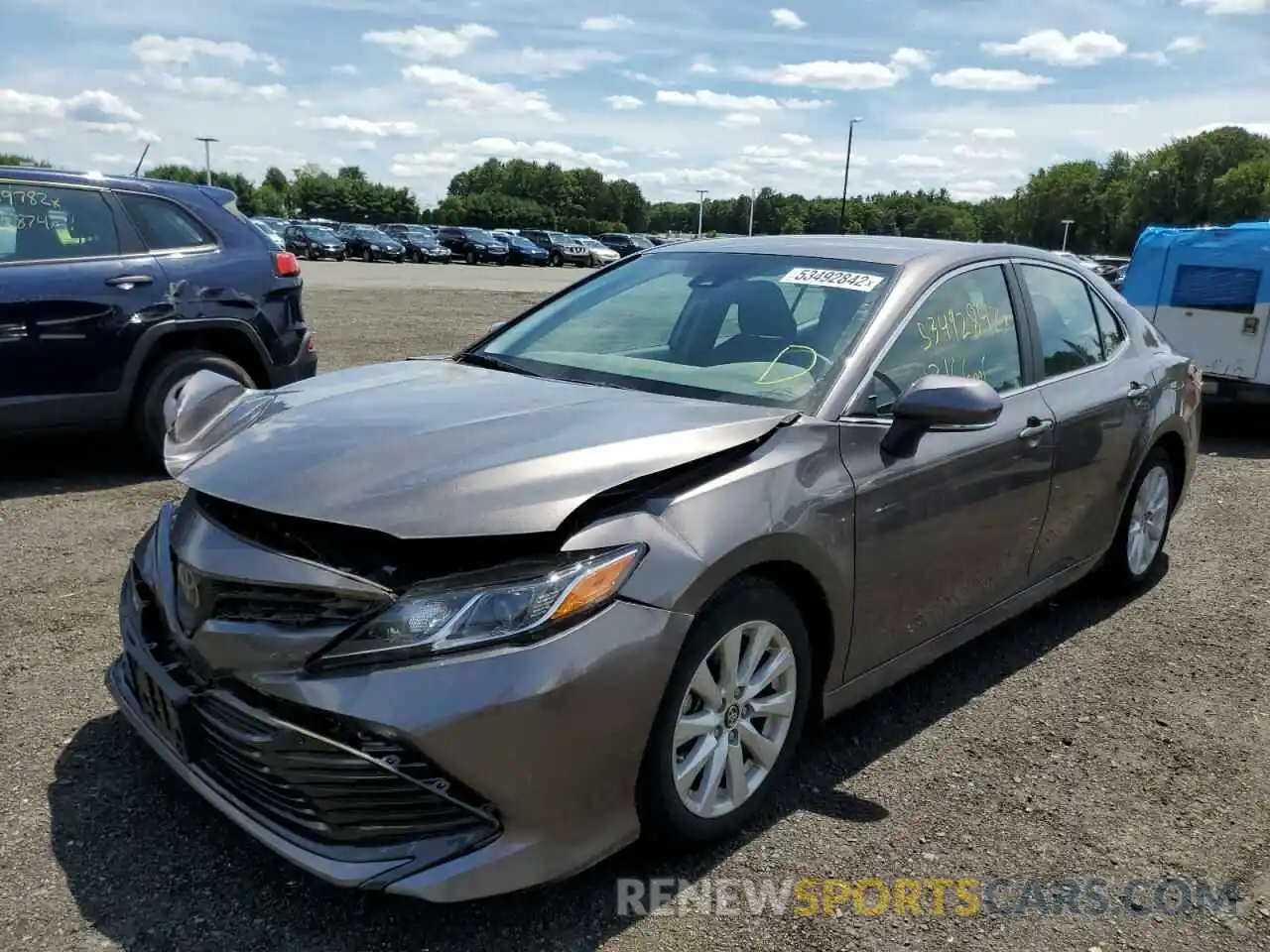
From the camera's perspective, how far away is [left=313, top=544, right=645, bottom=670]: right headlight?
2262 mm

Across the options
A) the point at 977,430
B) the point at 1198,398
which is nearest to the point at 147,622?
the point at 977,430

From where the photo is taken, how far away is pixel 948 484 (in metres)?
3.35

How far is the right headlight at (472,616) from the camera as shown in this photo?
2.26 m

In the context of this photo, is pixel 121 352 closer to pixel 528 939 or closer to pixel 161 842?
pixel 161 842

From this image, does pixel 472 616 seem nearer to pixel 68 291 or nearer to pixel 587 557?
pixel 587 557

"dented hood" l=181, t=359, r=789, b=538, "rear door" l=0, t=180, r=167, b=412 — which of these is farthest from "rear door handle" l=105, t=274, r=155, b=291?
"dented hood" l=181, t=359, r=789, b=538

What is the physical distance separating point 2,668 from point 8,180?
3.38m

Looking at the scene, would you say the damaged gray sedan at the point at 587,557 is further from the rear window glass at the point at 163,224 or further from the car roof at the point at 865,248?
the rear window glass at the point at 163,224

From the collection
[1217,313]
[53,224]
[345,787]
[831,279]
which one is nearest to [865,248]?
[831,279]

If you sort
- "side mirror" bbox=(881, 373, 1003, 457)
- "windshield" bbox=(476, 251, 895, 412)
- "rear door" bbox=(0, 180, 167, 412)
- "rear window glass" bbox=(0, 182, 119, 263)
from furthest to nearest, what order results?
"rear window glass" bbox=(0, 182, 119, 263)
"rear door" bbox=(0, 180, 167, 412)
"windshield" bbox=(476, 251, 895, 412)
"side mirror" bbox=(881, 373, 1003, 457)

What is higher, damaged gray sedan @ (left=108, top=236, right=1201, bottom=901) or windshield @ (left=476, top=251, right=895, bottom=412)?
windshield @ (left=476, top=251, right=895, bottom=412)

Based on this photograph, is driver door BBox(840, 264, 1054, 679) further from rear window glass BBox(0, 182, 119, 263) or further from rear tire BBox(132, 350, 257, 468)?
rear window glass BBox(0, 182, 119, 263)

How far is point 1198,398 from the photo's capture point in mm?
5254

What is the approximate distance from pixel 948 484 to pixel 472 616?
5.69 feet
